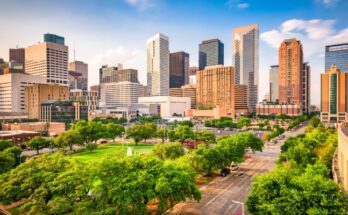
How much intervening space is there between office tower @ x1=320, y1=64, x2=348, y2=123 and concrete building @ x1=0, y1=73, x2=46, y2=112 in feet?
671

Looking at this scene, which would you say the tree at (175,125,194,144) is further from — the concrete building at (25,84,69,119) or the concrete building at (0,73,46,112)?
the concrete building at (0,73,46,112)

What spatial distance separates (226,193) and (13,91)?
173 m

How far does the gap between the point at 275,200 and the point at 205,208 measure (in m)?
12.5

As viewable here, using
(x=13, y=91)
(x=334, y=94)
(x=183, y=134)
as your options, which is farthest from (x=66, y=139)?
(x=334, y=94)

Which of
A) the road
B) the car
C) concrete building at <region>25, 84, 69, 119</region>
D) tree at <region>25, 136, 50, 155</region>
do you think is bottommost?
the road

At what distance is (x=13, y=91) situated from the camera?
541 ft

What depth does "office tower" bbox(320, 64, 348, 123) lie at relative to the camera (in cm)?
16276

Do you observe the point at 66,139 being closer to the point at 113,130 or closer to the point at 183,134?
the point at 113,130

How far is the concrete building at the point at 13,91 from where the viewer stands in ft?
541

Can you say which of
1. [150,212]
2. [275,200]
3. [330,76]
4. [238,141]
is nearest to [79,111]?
[238,141]

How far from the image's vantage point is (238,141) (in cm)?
5262

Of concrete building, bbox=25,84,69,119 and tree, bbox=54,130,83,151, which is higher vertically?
concrete building, bbox=25,84,69,119

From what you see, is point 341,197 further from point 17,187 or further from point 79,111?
point 79,111

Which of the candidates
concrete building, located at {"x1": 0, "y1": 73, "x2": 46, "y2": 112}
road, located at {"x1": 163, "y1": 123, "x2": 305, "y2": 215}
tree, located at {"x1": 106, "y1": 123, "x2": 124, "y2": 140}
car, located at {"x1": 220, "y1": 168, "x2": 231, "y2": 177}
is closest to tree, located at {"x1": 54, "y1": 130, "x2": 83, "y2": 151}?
tree, located at {"x1": 106, "y1": 123, "x2": 124, "y2": 140}
